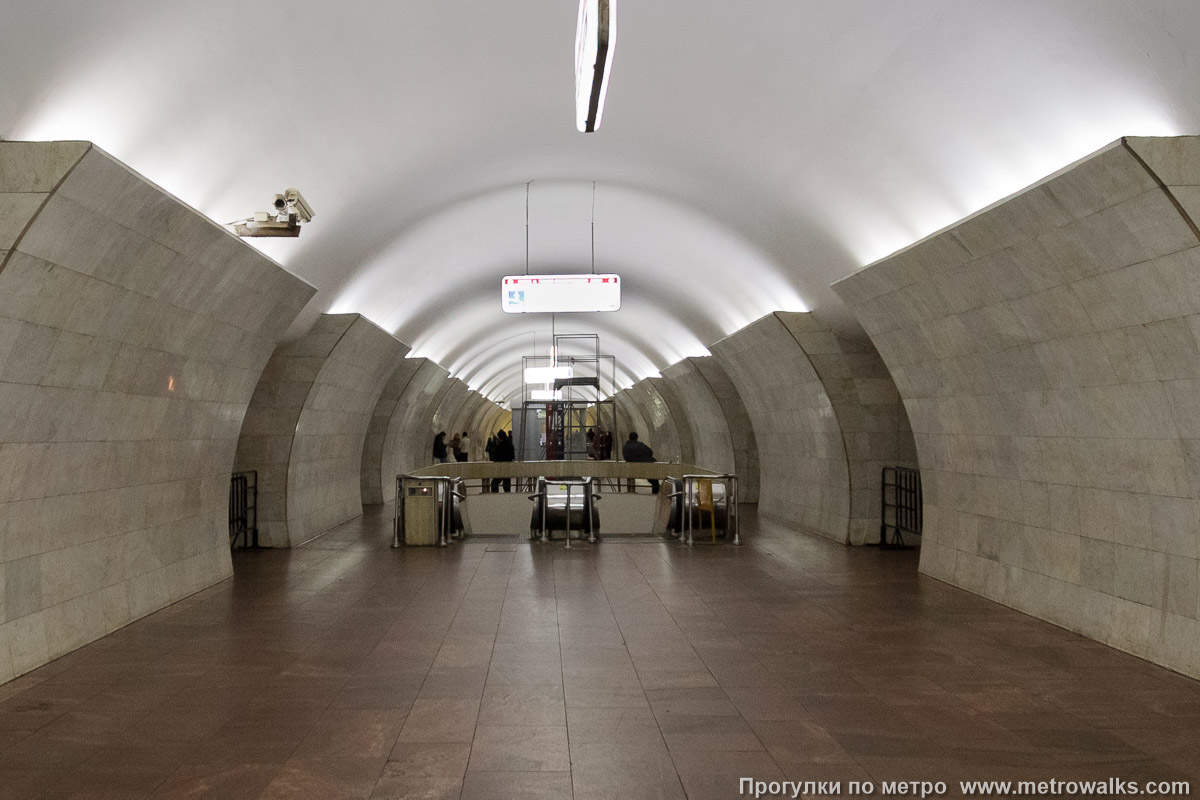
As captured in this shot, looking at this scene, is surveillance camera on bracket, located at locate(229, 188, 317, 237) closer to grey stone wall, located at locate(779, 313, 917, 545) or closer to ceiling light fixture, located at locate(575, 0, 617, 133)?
ceiling light fixture, located at locate(575, 0, 617, 133)

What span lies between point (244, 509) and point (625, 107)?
24.2 feet

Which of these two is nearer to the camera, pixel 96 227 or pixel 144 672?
pixel 96 227

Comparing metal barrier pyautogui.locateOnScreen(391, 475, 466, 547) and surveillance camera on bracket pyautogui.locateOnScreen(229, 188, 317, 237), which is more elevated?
surveillance camera on bracket pyautogui.locateOnScreen(229, 188, 317, 237)

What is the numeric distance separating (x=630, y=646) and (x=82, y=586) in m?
4.06

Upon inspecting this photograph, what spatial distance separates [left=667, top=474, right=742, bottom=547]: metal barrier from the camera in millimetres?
13203

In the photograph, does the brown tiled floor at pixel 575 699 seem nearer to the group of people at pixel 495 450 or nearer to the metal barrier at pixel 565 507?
the metal barrier at pixel 565 507

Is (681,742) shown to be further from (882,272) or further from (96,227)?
(882,272)

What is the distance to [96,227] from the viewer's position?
567cm

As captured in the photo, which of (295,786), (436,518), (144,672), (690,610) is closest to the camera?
(295,786)

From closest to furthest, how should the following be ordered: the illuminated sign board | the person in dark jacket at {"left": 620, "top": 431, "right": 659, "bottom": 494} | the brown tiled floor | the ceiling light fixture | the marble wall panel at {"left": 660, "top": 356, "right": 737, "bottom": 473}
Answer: the ceiling light fixture
the brown tiled floor
the illuminated sign board
the person in dark jacket at {"left": 620, "top": 431, "right": 659, "bottom": 494}
the marble wall panel at {"left": 660, "top": 356, "right": 737, "bottom": 473}

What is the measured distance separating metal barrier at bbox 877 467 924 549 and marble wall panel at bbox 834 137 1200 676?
291 cm

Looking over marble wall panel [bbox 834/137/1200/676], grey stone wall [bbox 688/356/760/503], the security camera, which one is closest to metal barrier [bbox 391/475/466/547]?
the security camera

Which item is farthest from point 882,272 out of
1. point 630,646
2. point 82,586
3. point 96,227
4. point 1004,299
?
point 82,586

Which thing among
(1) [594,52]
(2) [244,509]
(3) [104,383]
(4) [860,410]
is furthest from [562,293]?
(1) [594,52]
